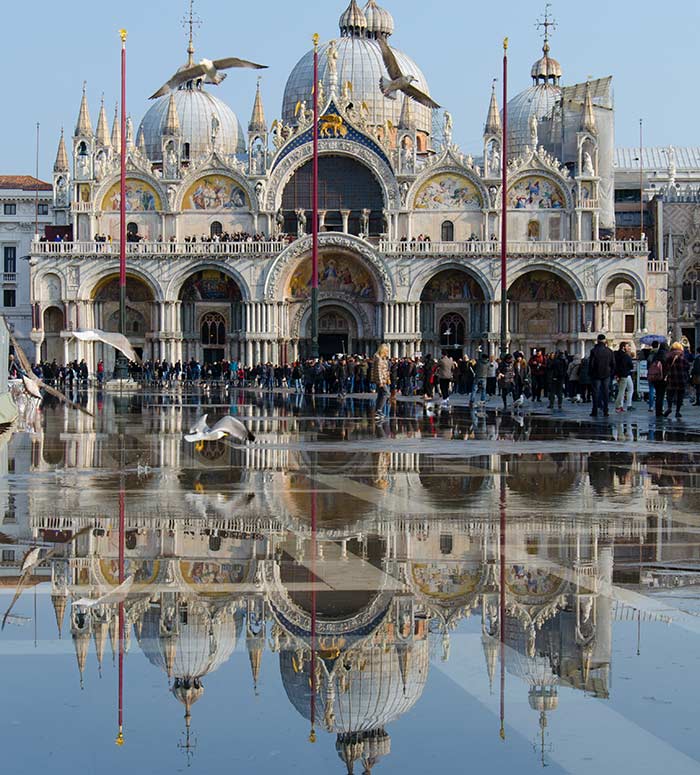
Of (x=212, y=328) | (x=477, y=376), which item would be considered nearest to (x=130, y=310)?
(x=212, y=328)

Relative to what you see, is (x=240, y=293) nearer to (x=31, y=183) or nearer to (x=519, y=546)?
(x=31, y=183)

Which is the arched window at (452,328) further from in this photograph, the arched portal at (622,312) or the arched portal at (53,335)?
the arched portal at (53,335)

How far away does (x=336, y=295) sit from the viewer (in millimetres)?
74375

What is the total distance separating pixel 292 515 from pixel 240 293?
6250 cm

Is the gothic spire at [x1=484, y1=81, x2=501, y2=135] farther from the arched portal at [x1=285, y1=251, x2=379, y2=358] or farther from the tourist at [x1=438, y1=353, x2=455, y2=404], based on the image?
the tourist at [x1=438, y1=353, x2=455, y2=404]

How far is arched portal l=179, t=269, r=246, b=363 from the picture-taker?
74688 mm

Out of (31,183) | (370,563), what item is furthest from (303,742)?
(31,183)

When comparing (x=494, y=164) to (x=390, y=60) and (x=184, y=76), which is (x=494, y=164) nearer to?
(x=390, y=60)

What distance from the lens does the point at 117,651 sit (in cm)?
701

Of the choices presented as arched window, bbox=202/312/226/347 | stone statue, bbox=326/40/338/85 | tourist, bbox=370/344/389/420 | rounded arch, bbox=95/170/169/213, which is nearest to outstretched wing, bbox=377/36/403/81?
tourist, bbox=370/344/389/420

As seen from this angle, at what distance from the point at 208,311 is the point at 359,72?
56.9ft

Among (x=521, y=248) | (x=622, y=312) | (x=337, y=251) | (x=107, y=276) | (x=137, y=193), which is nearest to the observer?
(x=521, y=248)

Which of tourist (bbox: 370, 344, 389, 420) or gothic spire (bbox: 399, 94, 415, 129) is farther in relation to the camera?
gothic spire (bbox: 399, 94, 415, 129)

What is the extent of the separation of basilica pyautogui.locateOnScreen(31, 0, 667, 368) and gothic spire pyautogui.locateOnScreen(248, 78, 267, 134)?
3.81 m
